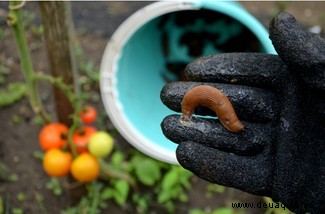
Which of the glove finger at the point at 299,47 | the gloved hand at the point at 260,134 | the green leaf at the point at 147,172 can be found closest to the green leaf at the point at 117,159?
the green leaf at the point at 147,172

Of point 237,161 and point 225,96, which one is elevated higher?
point 225,96

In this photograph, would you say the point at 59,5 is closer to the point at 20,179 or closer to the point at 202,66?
the point at 202,66

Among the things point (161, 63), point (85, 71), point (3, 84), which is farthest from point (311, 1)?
point (3, 84)

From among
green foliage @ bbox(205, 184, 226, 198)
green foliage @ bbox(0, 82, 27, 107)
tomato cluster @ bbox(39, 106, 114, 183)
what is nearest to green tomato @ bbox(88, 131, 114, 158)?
tomato cluster @ bbox(39, 106, 114, 183)

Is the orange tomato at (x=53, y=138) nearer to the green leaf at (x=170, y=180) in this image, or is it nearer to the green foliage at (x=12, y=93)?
the green leaf at (x=170, y=180)

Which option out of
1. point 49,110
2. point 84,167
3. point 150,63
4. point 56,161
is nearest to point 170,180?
point 84,167
